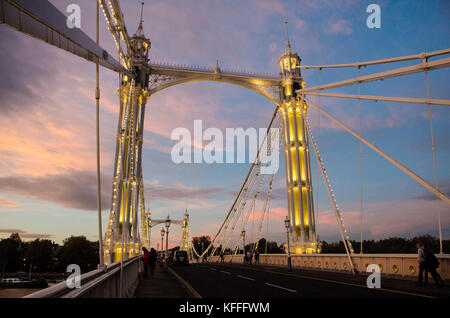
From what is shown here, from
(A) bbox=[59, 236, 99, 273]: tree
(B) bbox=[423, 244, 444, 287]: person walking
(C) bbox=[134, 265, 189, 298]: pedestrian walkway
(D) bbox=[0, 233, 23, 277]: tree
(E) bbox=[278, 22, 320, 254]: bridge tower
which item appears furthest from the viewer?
(A) bbox=[59, 236, 99, 273]: tree

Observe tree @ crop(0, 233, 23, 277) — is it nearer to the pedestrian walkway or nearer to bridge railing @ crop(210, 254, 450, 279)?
the pedestrian walkway

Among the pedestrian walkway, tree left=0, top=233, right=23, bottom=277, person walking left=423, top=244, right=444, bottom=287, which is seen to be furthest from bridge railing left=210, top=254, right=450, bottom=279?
tree left=0, top=233, right=23, bottom=277

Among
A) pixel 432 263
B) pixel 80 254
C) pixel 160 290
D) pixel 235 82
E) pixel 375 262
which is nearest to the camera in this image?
pixel 432 263

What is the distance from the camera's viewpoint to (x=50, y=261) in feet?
80.5

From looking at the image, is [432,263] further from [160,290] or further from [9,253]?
[9,253]

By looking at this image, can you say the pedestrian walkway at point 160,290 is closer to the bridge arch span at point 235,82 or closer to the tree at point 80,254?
the bridge arch span at point 235,82

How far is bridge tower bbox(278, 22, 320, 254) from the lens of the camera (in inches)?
1335

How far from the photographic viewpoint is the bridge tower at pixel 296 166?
111 feet

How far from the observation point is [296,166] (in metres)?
35.3

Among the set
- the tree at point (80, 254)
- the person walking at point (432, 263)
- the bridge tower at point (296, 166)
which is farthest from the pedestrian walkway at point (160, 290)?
the tree at point (80, 254)

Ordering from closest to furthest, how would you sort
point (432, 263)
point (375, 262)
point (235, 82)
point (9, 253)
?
1. point (9, 253)
2. point (432, 263)
3. point (375, 262)
4. point (235, 82)

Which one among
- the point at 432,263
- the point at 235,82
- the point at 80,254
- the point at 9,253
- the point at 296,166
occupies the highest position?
the point at 235,82

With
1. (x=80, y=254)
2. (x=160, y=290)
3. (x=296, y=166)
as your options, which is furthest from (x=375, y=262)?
(x=80, y=254)

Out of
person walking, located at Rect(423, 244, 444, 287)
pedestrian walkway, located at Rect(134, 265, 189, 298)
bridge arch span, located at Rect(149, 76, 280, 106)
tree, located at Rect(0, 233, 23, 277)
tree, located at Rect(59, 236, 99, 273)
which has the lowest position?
tree, located at Rect(59, 236, 99, 273)
